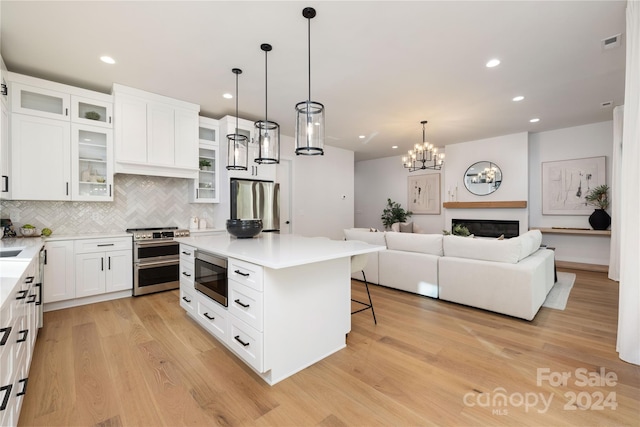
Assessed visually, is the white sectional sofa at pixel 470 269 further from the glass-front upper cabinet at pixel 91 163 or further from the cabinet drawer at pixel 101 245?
the glass-front upper cabinet at pixel 91 163

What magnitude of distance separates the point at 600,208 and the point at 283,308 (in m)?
6.39

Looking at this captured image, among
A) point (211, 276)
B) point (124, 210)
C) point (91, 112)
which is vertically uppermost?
point (91, 112)

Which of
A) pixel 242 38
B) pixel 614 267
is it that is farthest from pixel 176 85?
pixel 614 267

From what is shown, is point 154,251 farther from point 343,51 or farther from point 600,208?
point 600,208

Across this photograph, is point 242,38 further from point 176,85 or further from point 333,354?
point 333,354

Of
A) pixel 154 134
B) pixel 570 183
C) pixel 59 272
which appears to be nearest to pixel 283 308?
pixel 59 272

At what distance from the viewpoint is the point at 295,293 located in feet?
6.84

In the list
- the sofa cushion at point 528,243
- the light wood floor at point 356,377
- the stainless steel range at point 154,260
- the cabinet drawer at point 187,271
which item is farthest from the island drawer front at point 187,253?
the sofa cushion at point 528,243

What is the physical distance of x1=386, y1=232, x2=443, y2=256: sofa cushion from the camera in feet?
12.1

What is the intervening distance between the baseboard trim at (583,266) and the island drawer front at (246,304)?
21.4ft

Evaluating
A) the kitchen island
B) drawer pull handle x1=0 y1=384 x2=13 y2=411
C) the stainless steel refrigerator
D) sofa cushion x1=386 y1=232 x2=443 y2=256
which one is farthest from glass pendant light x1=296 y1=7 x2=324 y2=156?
the stainless steel refrigerator

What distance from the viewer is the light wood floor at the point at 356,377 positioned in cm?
166

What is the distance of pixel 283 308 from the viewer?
200 cm

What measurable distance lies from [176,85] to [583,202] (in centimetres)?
740
